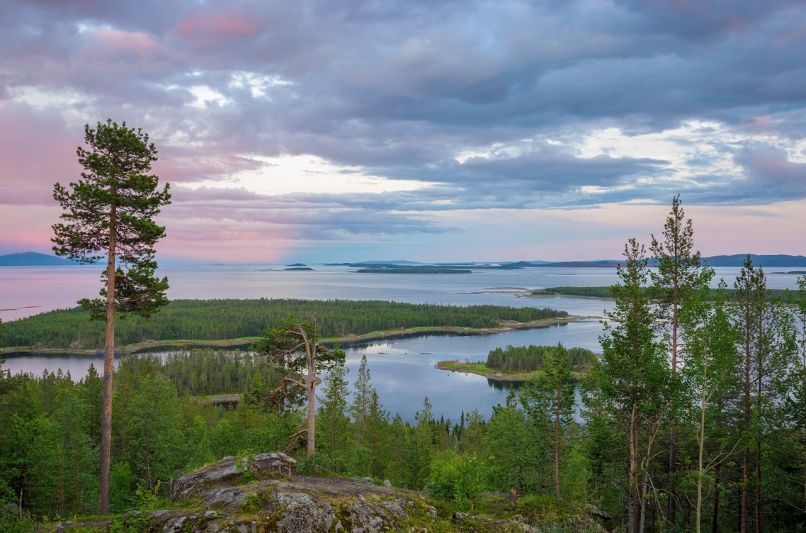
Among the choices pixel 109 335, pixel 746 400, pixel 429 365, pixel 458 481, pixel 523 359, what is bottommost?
pixel 429 365

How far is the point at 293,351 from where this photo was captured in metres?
22.4

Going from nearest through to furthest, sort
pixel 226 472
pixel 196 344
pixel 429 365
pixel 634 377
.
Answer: pixel 226 472, pixel 634 377, pixel 429 365, pixel 196 344

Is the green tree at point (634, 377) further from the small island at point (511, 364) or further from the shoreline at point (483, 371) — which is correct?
the small island at point (511, 364)

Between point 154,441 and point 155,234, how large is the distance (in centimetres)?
2028

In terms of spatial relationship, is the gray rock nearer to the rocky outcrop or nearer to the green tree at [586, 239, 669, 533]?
the rocky outcrop

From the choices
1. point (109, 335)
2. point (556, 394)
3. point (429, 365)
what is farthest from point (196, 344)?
point (556, 394)

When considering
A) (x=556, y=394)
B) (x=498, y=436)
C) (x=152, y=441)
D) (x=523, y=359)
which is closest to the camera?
(x=556, y=394)

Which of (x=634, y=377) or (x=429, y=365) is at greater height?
(x=634, y=377)

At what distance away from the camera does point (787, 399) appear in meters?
21.3

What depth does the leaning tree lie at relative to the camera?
857 inches

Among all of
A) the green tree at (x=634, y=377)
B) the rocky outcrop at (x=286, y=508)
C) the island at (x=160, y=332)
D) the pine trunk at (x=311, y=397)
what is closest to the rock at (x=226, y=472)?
the rocky outcrop at (x=286, y=508)

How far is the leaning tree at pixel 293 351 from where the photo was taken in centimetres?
2176

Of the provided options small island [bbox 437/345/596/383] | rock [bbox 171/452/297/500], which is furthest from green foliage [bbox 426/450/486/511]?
small island [bbox 437/345/596/383]

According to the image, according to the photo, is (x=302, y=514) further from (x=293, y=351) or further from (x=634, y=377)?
(x=634, y=377)
